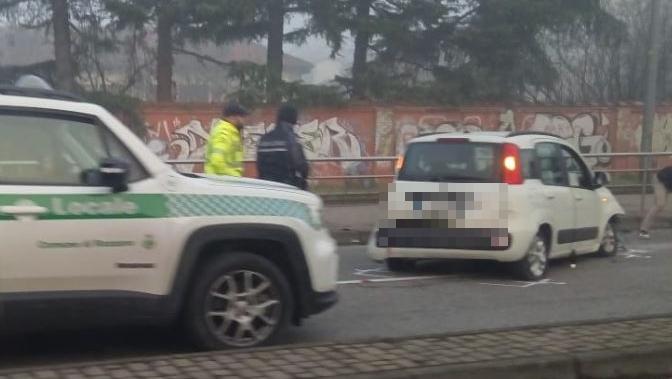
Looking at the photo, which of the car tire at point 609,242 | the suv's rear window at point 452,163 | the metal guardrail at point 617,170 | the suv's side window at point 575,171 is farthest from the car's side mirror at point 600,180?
the metal guardrail at point 617,170

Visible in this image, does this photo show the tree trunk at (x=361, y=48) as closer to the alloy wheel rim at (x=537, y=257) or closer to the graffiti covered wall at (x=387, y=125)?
the graffiti covered wall at (x=387, y=125)

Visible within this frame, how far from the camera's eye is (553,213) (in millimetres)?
10875

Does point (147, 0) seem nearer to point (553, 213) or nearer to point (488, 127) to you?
point (488, 127)

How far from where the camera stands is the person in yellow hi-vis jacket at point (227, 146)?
9.94 m

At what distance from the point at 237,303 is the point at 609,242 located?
6.99 meters

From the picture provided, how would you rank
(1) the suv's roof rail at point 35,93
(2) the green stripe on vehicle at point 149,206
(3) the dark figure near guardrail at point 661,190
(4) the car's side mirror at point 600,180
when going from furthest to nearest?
(3) the dark figure near guardrail at point 661,190 < (4) the car's side mirror at point 600,180 < (1) the suv's roof rail at point 35,93 < (2) the green stripe on vehicle at point 149,206

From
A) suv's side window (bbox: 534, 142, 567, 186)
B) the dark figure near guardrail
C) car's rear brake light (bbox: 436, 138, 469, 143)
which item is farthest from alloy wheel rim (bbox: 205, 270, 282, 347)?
the dark figure near guardrail

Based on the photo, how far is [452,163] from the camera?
10375mm

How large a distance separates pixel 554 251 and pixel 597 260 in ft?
5.14

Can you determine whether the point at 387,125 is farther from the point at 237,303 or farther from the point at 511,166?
the point at 237,303

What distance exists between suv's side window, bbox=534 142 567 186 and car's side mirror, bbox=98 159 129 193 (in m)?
5.58

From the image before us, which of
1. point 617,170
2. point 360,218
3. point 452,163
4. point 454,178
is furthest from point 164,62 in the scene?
point 454,178

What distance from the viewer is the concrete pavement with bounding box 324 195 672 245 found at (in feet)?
47.0

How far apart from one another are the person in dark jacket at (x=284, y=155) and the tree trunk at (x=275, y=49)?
60.0 feet
